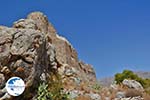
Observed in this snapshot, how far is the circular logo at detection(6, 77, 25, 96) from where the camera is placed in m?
12.2

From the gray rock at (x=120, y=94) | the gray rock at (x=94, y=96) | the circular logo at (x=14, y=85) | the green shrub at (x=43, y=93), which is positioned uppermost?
the gray rock at (x=120, y=94)

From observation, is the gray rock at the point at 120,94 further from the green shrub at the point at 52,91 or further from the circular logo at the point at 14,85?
the circular logo at the point at 14,85

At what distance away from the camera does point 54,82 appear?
16.0 metres

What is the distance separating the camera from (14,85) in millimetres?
12305

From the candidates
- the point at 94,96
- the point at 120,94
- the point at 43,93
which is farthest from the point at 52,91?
the point at 120,94

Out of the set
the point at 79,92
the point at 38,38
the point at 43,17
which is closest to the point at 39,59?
the point at 38,38

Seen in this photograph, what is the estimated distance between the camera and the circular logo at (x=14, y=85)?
12171 mm

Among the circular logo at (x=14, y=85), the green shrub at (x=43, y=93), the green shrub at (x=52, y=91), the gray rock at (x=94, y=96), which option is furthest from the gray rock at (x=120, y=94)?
the circular logo at (x=14, y=85)

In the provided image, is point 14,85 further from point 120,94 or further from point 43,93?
point 120,94

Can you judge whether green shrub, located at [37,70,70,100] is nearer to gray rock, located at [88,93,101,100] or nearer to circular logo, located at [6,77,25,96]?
circular logo, located at [6,77,25,96]

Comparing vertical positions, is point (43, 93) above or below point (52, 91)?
below

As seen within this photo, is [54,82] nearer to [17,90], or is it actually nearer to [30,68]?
[30,68]

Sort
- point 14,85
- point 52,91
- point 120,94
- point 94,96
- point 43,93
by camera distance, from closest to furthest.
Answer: point 14,85 → point 43,93 → point 52,91 → point 94,96 → point 120,94

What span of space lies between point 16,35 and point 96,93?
614 cm
